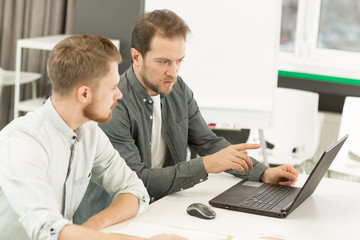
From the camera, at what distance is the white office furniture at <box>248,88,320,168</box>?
4211 millimetres

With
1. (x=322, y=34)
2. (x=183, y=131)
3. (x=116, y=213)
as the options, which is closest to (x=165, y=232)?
(x=116, y=213)

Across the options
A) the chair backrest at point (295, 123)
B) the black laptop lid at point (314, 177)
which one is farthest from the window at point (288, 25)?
the black laptop lid at point (314, 177)

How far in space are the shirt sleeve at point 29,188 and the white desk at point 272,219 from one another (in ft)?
0.85

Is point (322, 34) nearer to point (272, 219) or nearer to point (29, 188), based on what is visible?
point (272, 219)

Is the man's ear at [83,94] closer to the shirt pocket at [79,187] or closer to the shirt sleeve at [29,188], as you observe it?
the shirt sleeve at [29,188]

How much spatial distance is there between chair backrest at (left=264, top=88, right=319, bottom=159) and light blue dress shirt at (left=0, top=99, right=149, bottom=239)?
2.42 meters

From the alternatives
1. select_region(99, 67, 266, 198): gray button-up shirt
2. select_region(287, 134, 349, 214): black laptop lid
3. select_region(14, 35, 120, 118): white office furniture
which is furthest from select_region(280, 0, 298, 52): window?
select_region(287, 134, 349, 214): black laptop lid

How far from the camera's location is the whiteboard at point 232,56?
12.0 feet

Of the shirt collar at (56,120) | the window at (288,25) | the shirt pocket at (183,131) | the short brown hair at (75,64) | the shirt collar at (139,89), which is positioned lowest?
the shirt pocket at (183,131)

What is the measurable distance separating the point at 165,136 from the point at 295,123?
2041mm

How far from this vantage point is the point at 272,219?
1905mm

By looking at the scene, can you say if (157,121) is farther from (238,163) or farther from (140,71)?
(238,163)

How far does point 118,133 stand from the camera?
2191 mm

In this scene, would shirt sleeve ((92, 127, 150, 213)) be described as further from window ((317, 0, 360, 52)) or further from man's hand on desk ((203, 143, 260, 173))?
window ((317, 0, 360, 52))
